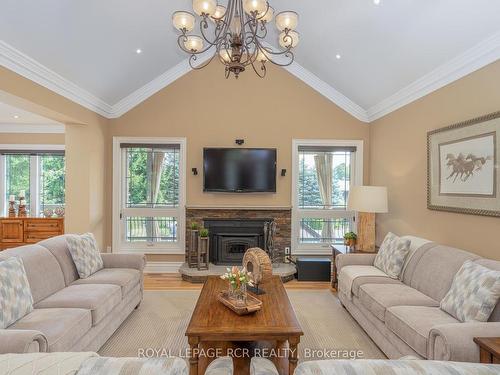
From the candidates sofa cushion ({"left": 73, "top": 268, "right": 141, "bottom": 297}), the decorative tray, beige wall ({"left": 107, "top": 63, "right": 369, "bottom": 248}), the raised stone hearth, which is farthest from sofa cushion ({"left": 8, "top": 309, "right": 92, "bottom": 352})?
beige wall ({"left": 107, "top": 63, "right": 369, "bottom": 248})

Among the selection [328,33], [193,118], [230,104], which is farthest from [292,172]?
[328,33]

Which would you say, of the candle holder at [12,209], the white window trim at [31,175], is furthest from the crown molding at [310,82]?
the candle holder at [12,209]

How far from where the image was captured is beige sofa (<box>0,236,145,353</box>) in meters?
2.15

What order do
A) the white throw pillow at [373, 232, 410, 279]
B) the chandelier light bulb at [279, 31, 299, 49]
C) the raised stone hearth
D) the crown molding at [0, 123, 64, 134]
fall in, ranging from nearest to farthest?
the chandelier light bulb at [279, 31, 299, 49]
the white throw pillow at [373, 232, 410, 279]
the raised stone hearth
the crown molding at [0, 123, 64, 134]

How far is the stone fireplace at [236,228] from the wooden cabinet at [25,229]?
128 inches

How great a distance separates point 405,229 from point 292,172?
2.01 metres

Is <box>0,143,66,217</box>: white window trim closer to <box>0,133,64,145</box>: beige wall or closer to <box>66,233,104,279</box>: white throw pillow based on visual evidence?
<box>0,133,64,145</box>: beige wall

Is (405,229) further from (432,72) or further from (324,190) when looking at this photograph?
(432,72)

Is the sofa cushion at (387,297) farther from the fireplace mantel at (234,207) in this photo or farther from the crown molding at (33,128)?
the crown molding at (33,128)

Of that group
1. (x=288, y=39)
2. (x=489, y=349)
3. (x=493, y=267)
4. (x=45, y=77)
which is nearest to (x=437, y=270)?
(x=493, y=267)

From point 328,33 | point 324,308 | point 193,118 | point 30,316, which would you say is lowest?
point 324,308

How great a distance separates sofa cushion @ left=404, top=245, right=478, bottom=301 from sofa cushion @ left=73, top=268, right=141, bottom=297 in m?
2.98

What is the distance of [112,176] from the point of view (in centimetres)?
557

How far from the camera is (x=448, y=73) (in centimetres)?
349
